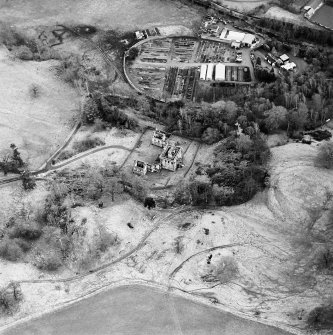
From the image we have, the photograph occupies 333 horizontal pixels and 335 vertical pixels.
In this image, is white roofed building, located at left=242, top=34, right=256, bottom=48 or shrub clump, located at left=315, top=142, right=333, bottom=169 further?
white roofed building, located at left=242, top=34, right=256, bottom=48

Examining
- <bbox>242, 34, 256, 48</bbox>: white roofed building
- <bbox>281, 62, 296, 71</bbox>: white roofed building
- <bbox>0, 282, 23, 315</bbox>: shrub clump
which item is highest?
<bbox>242, 34, 256, 48</bbox>: white roofed building

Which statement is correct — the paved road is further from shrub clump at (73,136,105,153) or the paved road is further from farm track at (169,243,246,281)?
shrub clump at (73,136,105,153)

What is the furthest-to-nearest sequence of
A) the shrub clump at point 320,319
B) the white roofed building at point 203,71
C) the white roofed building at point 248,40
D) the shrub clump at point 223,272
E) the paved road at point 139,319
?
the white roofed building at point 248,40, the white roofed building at point 203,71, the shrub clump at point 223,272, the paved road at point 139,319, the shrub clump at point 320,319

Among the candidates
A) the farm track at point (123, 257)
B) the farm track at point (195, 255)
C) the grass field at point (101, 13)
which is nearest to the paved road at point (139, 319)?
the farm track at point (195, 255)

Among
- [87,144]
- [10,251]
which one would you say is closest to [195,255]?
[10,251]

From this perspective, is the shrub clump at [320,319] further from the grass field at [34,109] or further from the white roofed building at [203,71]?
the white roofed building at [203,71]

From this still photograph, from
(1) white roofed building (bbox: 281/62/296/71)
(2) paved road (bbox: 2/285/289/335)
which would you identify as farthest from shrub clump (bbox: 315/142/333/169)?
(2) paved road (bbox: 2/285/289/335)

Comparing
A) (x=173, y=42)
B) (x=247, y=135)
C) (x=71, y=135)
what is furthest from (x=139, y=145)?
(x=173, y=42)
